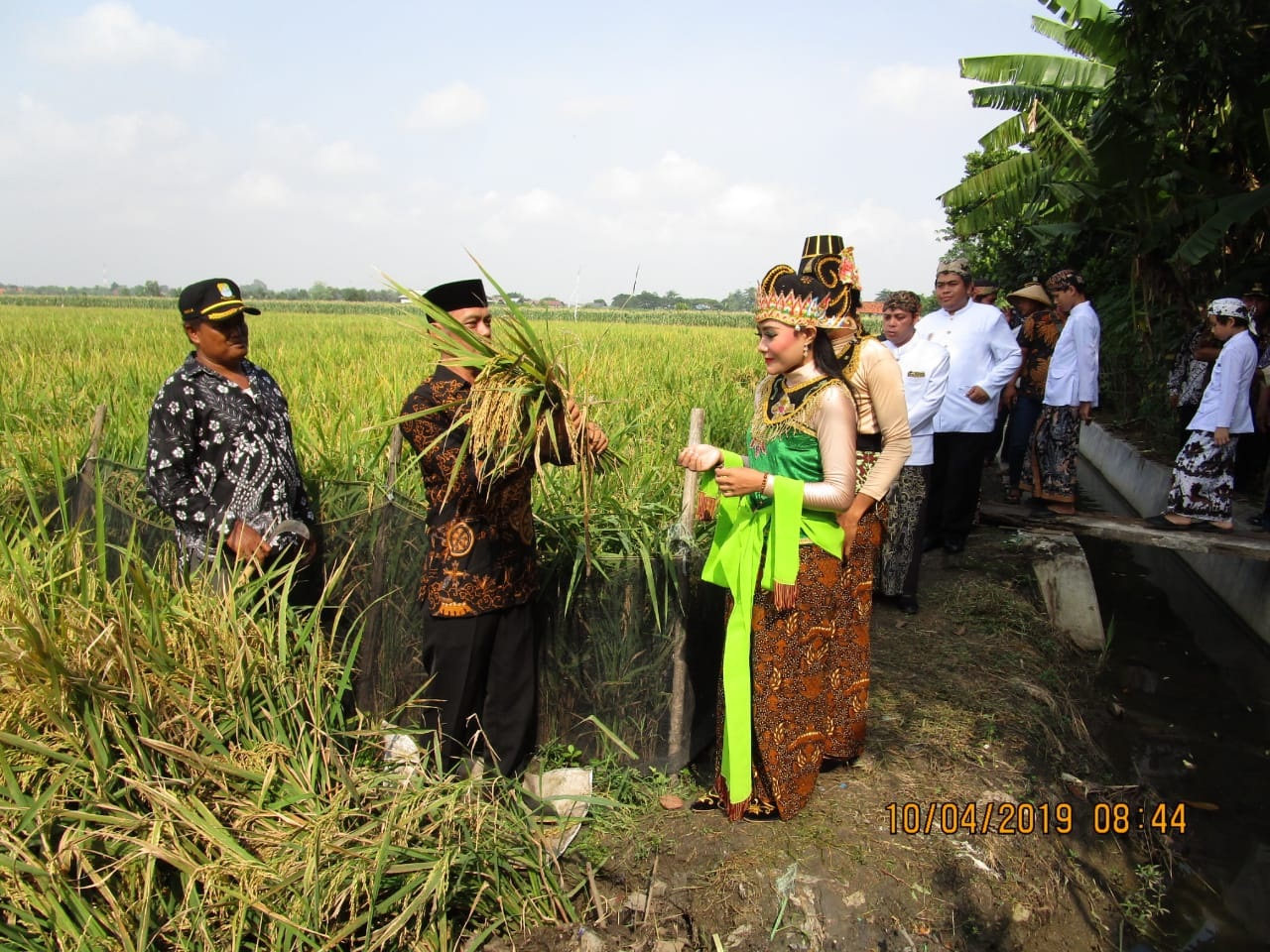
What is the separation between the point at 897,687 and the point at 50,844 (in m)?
2.82

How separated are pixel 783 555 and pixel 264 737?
138cm

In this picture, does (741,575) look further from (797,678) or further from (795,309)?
(795,309)

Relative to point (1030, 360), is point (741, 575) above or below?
below

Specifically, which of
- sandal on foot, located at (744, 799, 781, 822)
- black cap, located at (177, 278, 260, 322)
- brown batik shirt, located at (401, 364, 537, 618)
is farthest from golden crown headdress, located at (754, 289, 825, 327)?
black cap, located at (177, 278, 260, 322)

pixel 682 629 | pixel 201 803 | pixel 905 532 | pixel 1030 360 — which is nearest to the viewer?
pixel 201 803

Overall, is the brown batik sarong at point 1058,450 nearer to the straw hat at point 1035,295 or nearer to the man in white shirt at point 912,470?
the straw hat at point 1035,295

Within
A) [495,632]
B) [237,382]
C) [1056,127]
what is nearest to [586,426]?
[495,632]

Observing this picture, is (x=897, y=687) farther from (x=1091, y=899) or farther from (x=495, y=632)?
(x=495, y=632)

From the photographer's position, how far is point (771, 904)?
220 cm

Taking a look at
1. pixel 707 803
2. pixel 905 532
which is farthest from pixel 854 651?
pixel 905 532

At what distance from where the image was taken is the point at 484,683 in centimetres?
250

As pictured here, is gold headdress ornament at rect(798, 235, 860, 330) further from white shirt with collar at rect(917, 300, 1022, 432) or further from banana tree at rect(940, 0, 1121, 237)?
banana tree at rect(940, 0, 1121, 237)

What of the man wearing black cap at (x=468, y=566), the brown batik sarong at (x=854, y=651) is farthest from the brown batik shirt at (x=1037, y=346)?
the man wearing black cap at (x=468, y=566)

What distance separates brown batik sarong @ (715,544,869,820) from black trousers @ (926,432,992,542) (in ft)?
8.24
